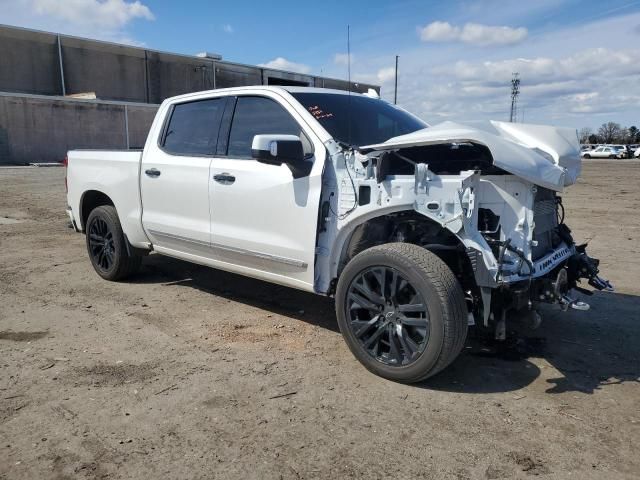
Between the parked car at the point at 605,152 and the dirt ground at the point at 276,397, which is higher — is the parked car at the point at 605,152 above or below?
above

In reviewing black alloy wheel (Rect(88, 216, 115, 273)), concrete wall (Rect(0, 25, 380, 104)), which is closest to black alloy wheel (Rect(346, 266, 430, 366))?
black alloy wheel (Rect(88, 216, 115, 273))

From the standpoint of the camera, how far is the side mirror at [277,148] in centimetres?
380

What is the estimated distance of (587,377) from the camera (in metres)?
3.76

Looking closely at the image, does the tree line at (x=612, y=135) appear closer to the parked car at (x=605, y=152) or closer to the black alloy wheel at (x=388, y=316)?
the parked car at (x=605, y=152)

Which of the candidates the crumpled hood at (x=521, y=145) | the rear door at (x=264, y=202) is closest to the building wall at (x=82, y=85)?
the rear door at (x=264, y=202)

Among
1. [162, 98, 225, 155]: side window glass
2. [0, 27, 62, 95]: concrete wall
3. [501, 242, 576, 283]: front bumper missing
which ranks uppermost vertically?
[0, 27, 62, 95]: concrete wall

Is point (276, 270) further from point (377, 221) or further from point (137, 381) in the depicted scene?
point (137, 381)

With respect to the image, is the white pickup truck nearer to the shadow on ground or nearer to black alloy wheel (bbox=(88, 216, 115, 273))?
the shadow on ground

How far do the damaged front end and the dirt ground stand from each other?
60cm

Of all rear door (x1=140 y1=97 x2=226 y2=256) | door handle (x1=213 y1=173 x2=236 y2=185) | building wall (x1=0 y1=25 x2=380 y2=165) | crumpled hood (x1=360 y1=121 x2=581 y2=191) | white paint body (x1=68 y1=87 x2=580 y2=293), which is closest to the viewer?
crumpled hood (x1=360 y1=121 x2=581 y2=191)

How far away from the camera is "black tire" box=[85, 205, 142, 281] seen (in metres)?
5.94

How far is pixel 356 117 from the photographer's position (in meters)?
4.60

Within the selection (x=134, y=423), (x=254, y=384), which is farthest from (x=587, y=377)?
(x=134, y=423)

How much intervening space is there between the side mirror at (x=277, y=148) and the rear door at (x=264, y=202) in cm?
18
